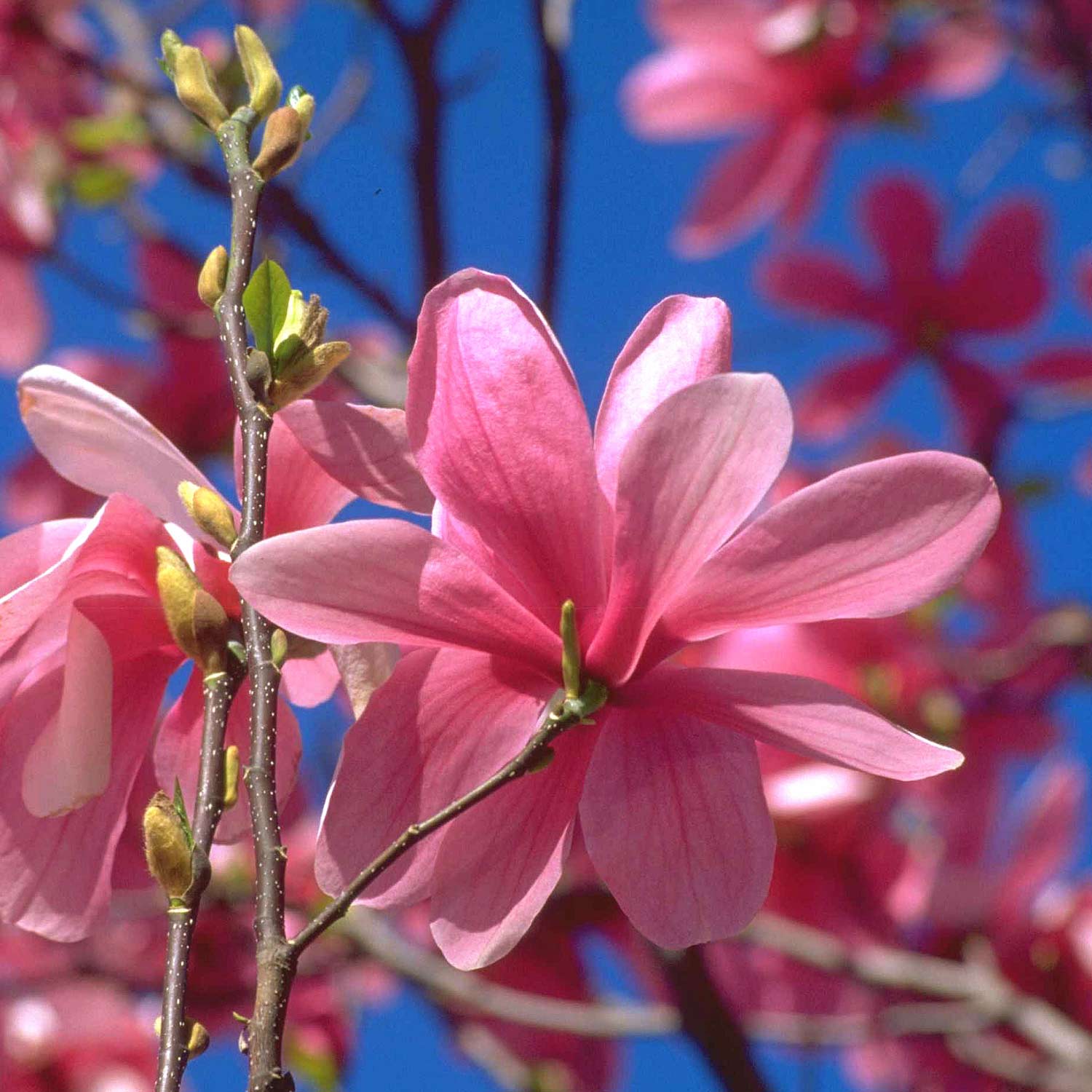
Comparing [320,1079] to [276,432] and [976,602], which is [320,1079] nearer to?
[276,432]

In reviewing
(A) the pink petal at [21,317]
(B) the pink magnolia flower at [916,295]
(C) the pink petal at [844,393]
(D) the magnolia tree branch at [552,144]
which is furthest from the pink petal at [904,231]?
(A) the pink petal at [21,317]

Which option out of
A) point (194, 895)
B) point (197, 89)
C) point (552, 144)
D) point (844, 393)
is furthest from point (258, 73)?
point (844, 393)

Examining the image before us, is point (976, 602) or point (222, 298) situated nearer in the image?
point (222, 298)

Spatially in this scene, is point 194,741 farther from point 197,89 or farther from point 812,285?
point 812,285

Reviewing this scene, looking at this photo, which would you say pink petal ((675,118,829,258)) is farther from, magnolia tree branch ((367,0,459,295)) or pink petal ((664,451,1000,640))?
pink petal ((664,451,1000,640))

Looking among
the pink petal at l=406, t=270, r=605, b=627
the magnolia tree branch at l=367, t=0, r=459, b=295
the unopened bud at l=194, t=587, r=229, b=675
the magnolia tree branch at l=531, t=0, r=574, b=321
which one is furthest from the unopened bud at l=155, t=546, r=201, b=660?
the magnolia tree branch at l=367, t=0, r=459, b=295

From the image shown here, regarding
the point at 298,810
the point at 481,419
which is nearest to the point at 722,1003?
the point at 298,810
